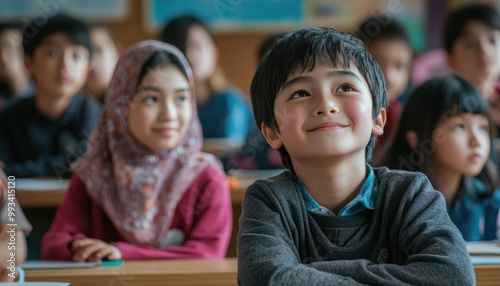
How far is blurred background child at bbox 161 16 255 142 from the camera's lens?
16.6 feet

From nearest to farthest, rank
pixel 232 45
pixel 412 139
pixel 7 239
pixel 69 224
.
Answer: pixel 7 239
pixel 69 224
pixel 412 139
pixel 232 45

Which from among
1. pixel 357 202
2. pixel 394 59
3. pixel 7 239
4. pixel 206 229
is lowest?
pixel 206 229

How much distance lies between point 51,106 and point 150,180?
1639 millimetres

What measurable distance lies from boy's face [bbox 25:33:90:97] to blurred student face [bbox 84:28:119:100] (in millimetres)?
1027

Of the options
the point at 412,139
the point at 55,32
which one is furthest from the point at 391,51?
the point at 412,139

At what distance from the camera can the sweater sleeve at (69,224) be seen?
2.14 m

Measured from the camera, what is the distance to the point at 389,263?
4.38 ft

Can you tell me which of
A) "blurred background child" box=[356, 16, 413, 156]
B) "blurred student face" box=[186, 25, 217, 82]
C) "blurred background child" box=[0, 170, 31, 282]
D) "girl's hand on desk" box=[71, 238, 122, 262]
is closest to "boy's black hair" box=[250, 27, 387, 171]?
"blurred background child" box=[0, 170, 31, 282]

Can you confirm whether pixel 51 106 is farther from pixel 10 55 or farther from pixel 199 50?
pixel 10 55

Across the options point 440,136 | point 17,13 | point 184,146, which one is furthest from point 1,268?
point 17,13

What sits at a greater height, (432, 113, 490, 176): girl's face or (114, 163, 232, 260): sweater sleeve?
(432, 113, 490, 176): girl's face

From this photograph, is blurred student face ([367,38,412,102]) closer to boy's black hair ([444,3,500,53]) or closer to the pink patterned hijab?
boy's black hair ([444,3,500,53])

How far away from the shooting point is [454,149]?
235 cm

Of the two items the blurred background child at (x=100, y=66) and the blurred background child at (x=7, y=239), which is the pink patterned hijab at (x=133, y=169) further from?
the blurred background child at (x=100, y=66)
